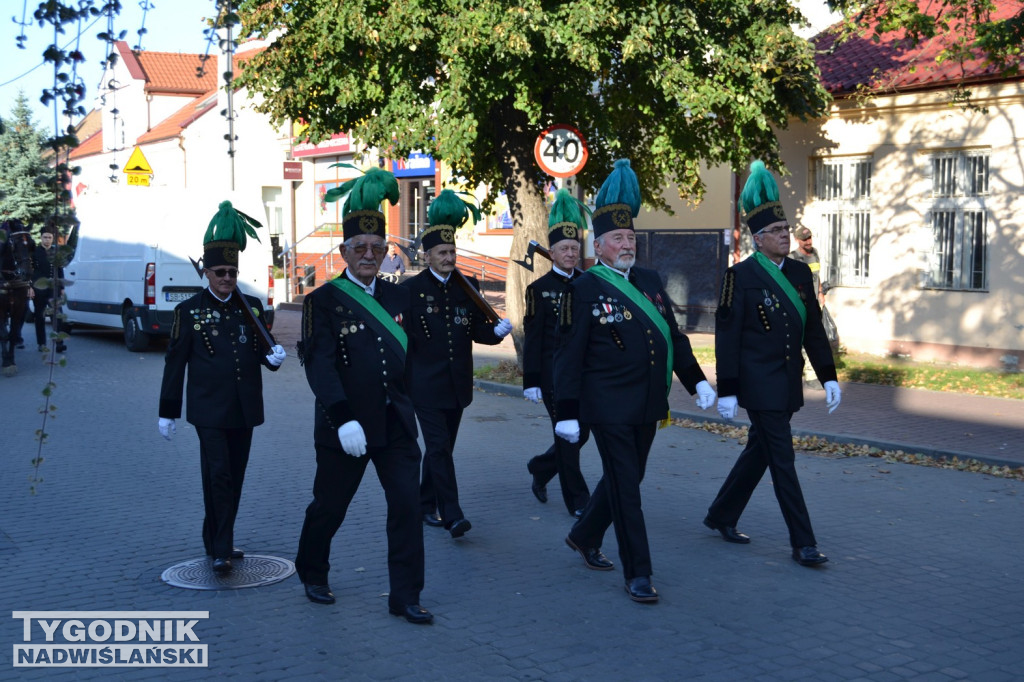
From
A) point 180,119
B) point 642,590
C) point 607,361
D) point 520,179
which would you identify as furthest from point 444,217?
point 180,119

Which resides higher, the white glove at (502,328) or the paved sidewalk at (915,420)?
the white glove at (502,328)

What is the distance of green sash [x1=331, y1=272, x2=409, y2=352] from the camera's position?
18.3ft

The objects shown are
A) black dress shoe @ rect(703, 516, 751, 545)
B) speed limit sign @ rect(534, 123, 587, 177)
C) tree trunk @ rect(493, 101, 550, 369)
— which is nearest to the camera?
black dress shoe @ rect(703, 516, 751, 545)

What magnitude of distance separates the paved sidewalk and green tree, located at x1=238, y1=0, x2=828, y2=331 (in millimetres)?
3128

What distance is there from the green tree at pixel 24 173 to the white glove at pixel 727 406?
3.50 meters

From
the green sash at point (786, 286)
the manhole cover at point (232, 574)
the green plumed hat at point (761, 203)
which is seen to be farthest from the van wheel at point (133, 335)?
the green sash at point (786, 286)

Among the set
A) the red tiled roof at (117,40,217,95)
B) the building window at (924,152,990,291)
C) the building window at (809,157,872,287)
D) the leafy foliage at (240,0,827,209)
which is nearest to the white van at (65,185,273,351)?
the leafy foliage at (240,0,827,209)

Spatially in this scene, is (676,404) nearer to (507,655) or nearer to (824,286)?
(824,286)

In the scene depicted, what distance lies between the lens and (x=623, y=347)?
5902mm

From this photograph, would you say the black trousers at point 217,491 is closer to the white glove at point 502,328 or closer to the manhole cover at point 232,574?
the manhole cover at point 232,574

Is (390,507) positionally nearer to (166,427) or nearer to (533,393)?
(533,393)

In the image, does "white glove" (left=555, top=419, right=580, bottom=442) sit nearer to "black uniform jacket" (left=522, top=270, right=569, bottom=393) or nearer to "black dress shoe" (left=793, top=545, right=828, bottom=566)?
"black uniform jacket" (left=522, top=270, right=569, bottom=393)

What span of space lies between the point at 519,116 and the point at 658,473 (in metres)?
7.36

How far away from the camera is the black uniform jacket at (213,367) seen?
6.30 metres
